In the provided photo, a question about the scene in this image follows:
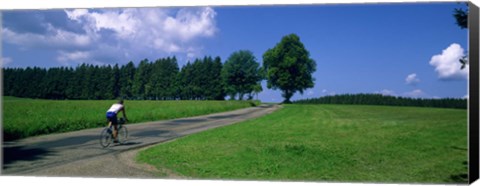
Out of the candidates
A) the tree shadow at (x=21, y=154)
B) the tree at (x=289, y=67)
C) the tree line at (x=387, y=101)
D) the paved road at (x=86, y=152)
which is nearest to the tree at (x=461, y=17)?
the tree line at (x=387, y=101)

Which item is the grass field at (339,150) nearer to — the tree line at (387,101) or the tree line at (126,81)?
the tree line at (387,101)

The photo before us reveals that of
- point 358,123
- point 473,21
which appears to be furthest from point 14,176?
point 473,21

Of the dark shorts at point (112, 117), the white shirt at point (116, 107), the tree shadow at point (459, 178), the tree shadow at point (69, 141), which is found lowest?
the tree shadow at point (459, 178)

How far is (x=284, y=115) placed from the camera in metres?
12.5

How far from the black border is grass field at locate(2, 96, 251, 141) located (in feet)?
18.7

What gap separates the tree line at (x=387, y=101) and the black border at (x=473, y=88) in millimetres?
218

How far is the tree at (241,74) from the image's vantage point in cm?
1188

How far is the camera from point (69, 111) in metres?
13.9

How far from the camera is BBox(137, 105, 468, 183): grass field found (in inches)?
378

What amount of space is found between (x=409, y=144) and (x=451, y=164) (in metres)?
1.02

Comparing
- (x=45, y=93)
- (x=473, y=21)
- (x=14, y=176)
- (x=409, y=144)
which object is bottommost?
(x=14, y=176)

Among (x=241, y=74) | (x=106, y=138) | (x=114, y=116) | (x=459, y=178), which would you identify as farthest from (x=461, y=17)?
(x=106, y=138)

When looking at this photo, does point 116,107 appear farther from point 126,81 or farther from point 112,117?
point 126,81

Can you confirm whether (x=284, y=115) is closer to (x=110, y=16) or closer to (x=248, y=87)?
(x=248, y=87)
